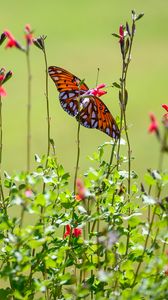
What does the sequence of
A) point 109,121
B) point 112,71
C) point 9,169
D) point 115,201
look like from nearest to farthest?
1. point 115,201
2. point 109,121
3. point 9,169
4. point 112,71

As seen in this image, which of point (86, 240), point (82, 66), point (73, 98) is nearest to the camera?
point (86, 240)

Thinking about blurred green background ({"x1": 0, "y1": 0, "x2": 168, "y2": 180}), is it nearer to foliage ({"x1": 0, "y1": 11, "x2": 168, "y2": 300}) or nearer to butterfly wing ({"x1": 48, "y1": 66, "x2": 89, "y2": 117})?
butterfly wing ({"x1": 48, "y1": 66, "x2": 89, "y2": 117})

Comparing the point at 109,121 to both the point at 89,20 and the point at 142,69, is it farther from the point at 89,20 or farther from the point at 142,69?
the point at 89,20

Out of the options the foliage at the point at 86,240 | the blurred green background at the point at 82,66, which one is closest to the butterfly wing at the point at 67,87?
the foliage at the point at 86,240

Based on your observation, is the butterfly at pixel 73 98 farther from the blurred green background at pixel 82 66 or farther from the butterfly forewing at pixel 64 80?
the blurred green background at pixel 82 66

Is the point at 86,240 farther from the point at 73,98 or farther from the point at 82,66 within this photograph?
the point at 82,66

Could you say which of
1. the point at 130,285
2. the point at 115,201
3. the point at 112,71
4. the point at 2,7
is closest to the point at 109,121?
the point at 115,201

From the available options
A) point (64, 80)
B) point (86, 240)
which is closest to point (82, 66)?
point (64, 80)
